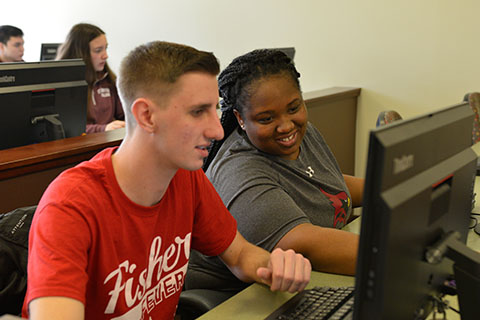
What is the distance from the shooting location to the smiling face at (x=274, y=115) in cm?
138

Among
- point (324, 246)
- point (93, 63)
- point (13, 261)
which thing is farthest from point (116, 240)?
point (93, 63)

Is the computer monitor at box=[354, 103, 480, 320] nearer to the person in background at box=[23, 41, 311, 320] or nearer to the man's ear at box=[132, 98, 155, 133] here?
the person in background at box=[23, 41, 311, 320]

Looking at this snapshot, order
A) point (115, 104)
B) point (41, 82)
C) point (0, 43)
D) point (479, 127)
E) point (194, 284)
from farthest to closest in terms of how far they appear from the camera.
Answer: point (0, 43) < point (115, 104) < point (479, 127) < point (41, 82) < point (194, 284)

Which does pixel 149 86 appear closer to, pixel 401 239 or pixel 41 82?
pixel 401 239

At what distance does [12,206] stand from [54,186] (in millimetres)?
858

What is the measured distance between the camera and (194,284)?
145 centimetres

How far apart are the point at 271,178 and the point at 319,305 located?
1.37 ft

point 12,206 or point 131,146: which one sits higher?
point 131,146

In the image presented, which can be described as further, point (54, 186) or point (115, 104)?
point (115, 104)

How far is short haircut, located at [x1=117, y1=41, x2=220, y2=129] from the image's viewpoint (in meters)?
1.00

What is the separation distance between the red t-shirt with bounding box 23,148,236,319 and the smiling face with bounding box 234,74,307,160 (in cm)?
24

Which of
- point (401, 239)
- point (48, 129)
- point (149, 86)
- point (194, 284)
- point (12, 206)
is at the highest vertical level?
point (149, 86)

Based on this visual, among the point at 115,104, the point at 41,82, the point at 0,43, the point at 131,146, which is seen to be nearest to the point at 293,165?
the point at 131,146

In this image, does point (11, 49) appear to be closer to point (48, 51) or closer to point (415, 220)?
point (48, 51)
